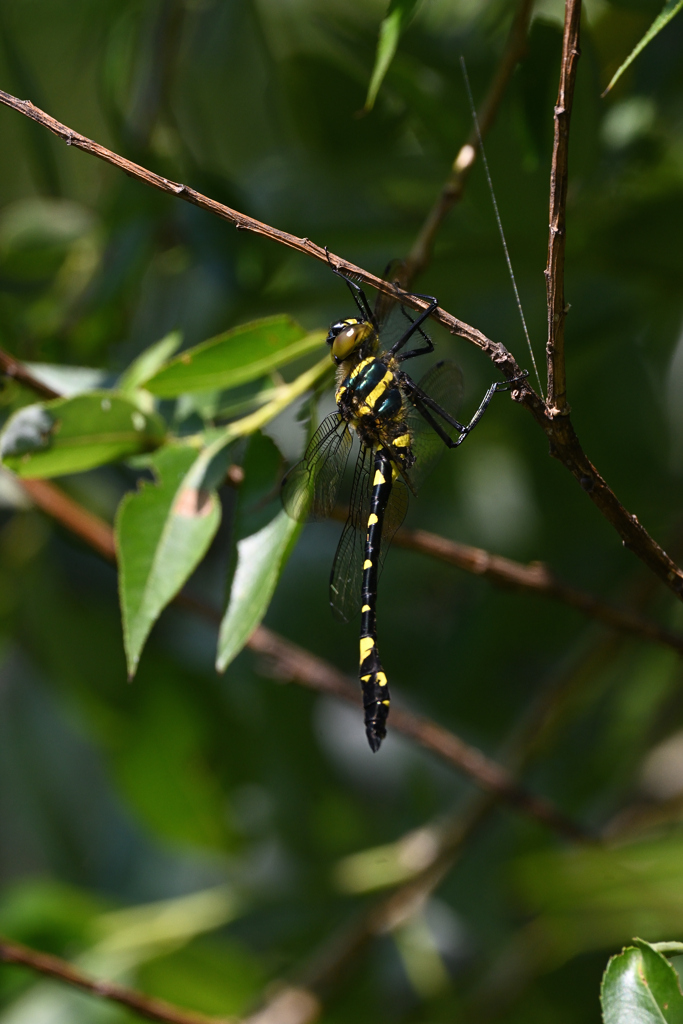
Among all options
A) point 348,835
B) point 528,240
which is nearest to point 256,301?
point 528,240

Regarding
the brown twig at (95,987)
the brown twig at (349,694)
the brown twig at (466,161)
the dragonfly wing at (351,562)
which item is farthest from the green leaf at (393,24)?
the brown twig at (95,987)

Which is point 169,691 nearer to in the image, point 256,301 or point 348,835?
point 348,835

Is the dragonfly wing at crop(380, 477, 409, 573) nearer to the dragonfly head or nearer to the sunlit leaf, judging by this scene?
the dragonfly head

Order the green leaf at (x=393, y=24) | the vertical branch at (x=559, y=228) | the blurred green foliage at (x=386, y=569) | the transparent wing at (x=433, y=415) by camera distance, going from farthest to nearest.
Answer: the blurred green foliage at (x=386, y=569), the transparent wing at (x=433, y=415), the green leaf at (x=393, y=24), the vertical branch at (x=559, y=228)

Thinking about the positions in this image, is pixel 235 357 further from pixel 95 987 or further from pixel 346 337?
pixel 95 987

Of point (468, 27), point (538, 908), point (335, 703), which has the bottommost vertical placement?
point (538, 908)

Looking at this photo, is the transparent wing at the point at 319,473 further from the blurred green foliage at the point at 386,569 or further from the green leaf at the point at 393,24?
the green leaf at the point at 393,24

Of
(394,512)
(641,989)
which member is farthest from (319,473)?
(641,989)
